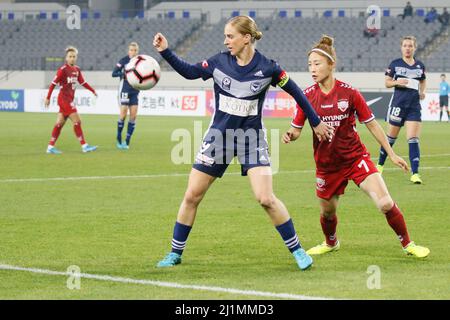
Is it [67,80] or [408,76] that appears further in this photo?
[67,80]

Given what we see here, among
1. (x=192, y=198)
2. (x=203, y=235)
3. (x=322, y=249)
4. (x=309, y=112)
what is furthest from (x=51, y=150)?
(x=309, y=112)

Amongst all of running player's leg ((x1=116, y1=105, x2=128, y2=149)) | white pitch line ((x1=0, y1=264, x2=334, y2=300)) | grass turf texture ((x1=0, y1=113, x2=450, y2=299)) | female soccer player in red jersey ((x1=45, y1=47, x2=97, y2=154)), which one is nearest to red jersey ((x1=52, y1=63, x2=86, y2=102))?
female soccer player in red jersey ((x1=45, y1=47, x2=97, y2=154))

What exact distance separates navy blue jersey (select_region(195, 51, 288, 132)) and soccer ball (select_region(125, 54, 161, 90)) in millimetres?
738

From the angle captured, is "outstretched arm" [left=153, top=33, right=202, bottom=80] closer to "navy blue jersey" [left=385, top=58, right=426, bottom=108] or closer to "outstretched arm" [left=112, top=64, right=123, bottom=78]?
"navy blue jersey" [left=385, top=58, right=426, bottom=108]

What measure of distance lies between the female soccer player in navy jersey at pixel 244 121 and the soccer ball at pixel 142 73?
2.10 feet

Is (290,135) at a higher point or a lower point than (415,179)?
higher

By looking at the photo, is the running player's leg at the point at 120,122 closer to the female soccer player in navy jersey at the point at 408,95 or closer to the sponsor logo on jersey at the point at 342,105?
the female soccer player in navy jersey at the point at 408,95

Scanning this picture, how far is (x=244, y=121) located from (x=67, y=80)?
1523 centimetres

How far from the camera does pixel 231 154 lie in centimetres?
849

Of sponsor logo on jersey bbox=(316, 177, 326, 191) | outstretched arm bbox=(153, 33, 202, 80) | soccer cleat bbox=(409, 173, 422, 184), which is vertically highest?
outstretched arm bbox=(153, 33, 202, 80)

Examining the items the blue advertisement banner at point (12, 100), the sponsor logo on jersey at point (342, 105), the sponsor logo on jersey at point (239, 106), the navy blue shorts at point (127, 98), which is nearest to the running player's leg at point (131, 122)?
the navy blue shorts at point (127, 98)

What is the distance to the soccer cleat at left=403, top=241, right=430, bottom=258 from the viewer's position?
883 centimetres

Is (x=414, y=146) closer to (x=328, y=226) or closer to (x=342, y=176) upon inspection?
(x=328, y=226)

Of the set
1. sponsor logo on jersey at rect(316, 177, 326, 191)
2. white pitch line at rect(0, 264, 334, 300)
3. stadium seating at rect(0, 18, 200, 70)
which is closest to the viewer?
white pitch line at rect(0, 264, 334, 300)
